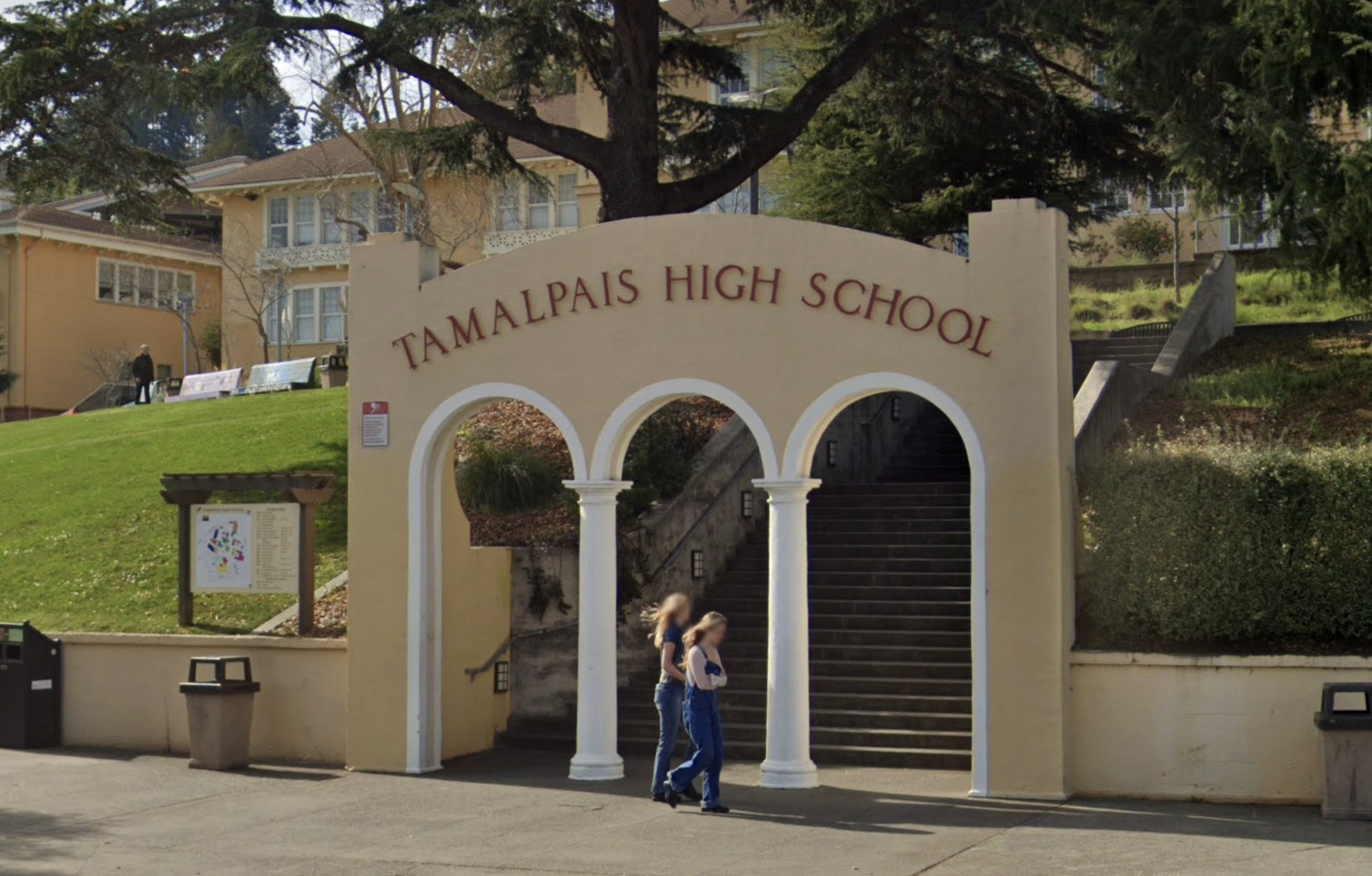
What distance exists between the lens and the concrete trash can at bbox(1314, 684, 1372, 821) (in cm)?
1159

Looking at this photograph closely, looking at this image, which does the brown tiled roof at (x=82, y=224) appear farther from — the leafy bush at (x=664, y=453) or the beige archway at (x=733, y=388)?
the beige archway at (x=733, y=388)

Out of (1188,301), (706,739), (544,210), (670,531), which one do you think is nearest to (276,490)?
(670,531)

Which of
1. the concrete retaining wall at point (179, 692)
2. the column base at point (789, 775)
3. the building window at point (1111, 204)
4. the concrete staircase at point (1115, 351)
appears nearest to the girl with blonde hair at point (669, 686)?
the column base at point (789, 775)

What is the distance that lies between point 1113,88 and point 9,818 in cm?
1411

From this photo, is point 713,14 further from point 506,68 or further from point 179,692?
point 179,692

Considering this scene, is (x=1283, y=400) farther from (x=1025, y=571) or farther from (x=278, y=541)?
(x=278, y=541)

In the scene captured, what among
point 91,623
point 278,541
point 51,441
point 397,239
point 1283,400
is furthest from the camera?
point 51,441

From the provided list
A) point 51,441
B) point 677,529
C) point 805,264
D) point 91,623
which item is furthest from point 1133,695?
point 51,441

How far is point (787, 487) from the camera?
1341 cm

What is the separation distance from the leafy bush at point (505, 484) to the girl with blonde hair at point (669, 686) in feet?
19.3

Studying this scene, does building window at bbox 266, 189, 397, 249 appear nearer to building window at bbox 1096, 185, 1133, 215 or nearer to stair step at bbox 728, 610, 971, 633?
building window at bbox 1096, 185, 1133, 215

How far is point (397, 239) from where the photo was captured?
15141 millimetres

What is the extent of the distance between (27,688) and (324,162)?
36.3 m

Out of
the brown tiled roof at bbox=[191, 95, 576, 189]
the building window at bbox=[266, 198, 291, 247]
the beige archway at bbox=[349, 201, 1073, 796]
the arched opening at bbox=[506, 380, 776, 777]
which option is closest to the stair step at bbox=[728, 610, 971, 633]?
the arched opening at bbox=[506, 380, 776, 777]
